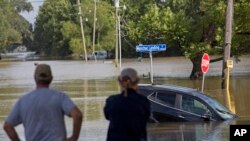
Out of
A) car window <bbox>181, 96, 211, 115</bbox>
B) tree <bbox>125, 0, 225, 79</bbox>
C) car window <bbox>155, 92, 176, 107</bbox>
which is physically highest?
tree <bbox>125, 0, 225, 79</bbox>

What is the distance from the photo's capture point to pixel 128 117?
23.5 ft

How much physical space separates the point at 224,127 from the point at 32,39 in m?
148

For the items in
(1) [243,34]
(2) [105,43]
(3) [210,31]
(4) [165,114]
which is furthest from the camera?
(2) [105,43]

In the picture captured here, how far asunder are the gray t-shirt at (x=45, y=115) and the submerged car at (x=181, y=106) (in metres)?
10.9

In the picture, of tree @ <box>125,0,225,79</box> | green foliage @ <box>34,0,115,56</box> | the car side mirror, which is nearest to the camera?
the car side mirror

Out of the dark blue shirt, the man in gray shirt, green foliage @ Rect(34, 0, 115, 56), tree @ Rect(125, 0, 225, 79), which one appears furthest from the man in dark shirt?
green foliage @ Rect(34, 0, 115, 56)

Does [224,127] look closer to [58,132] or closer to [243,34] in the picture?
[58,132]

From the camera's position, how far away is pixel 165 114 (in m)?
17.8

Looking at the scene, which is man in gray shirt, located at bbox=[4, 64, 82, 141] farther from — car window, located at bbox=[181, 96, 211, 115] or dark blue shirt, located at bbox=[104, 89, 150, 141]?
car window, located at bbox=[181, 96, 211, 115]

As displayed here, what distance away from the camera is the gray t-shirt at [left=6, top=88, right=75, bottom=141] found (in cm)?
686

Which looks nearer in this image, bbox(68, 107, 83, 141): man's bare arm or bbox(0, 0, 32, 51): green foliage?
bbox(68, 107, 83, 141): man's bare arm

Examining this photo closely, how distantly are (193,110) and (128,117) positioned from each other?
10653mm

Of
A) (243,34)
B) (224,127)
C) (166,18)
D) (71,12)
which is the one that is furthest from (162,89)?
(71,12)

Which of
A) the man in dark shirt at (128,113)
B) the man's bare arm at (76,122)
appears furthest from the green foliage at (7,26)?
the man's bare arm at (76,122)
